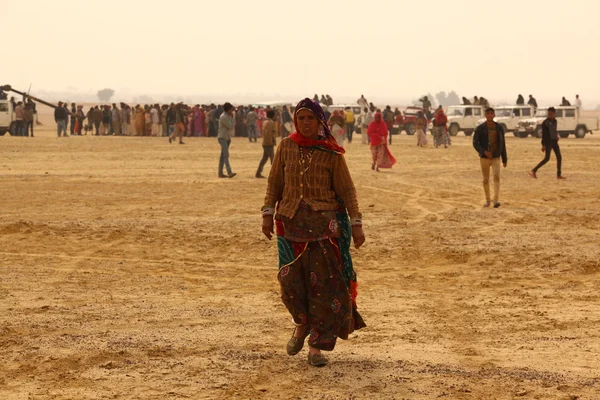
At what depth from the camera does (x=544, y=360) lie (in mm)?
6887

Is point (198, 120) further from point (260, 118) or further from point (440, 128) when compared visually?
point (440, 128)

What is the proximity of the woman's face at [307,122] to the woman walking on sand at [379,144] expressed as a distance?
17.6 metres

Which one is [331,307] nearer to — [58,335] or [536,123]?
[58,335]

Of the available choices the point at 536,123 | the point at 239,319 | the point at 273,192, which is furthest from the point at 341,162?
the point at 536,123

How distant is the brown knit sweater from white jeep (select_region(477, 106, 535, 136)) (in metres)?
43.4

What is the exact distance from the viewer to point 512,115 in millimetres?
50531

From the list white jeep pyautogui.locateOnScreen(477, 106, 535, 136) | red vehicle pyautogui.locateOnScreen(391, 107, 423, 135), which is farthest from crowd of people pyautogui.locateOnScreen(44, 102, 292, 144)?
white jeep pyautogui.locateOnScreen(477, 106, 535, 136)

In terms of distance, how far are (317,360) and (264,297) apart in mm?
2783

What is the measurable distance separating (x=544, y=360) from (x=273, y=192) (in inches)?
77.1

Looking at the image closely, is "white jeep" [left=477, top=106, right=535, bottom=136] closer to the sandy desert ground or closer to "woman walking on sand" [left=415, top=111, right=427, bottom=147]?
"woman walking on sand" [left=415, top=111, right=427, bottom=147]

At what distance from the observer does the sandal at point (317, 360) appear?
22.0 feet

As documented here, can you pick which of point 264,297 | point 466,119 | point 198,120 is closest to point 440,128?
point 198,120

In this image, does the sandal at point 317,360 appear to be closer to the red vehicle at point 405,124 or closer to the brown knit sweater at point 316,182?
the brown knit sweater at point 316,182

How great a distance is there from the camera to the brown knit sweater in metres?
6.80
